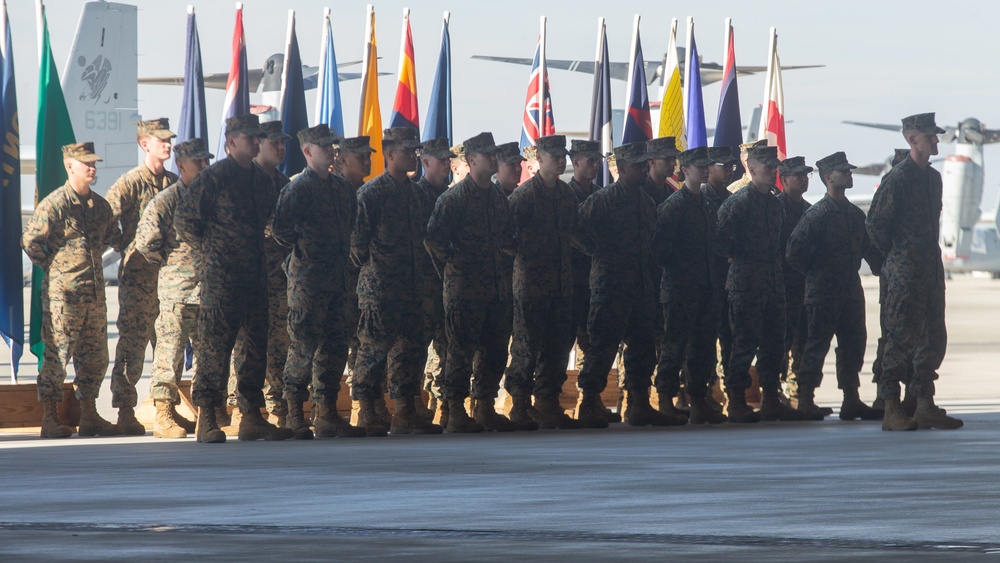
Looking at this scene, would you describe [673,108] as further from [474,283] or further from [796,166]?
[474,283]

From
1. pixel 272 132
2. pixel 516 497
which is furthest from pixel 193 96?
pixel 516 497

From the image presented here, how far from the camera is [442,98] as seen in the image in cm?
1562

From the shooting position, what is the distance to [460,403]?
10688mm

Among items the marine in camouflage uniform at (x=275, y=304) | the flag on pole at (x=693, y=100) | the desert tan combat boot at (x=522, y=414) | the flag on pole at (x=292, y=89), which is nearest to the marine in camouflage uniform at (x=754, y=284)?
the desert tan combat boot at (x=522, y=414)

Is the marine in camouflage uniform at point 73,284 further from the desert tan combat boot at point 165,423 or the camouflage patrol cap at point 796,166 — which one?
the camouflage patrol cap at point 796,166

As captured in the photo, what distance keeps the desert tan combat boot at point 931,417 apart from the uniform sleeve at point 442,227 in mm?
3022

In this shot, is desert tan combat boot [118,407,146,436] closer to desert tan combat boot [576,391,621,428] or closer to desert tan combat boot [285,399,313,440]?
desert tan combat boot [285,399,313,440]

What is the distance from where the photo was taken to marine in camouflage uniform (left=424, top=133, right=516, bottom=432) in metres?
10.6

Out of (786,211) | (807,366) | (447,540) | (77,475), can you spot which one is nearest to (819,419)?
(807,366)

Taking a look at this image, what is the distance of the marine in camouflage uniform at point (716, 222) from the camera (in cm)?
1155

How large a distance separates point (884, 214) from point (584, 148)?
6.36 feet

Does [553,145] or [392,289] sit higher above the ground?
[553,145]

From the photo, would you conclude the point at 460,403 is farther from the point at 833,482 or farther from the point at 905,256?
the point at 833,482

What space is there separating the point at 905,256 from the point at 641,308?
68.4 inches
